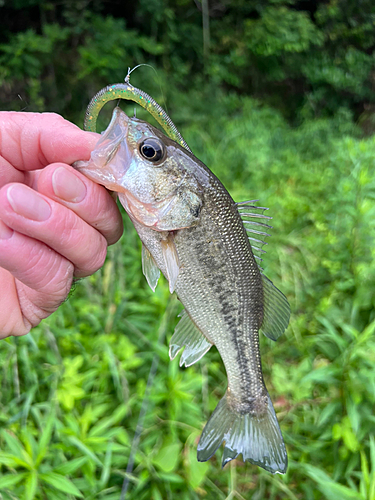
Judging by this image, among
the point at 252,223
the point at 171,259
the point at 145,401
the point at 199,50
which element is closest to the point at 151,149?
the point at 171,259

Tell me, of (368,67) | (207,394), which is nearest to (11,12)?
(207,394)

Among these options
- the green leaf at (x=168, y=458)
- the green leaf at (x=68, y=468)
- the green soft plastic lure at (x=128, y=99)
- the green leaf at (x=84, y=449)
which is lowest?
the green leaf at (x=168, y=458)

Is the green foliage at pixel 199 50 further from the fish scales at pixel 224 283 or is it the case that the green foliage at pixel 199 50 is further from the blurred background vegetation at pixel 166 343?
the fish scales at pixel 224 283

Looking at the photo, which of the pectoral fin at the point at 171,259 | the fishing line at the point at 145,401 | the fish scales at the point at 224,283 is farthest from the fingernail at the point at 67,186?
the fishing line at the point at 145,401

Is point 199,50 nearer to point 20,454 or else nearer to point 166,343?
point 166,343

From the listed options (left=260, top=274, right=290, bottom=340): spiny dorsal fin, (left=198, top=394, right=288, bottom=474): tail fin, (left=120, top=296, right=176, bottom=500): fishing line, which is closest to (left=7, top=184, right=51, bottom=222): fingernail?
(left=260, top=274, right=290, bottom=340): spiny dorsal fin
